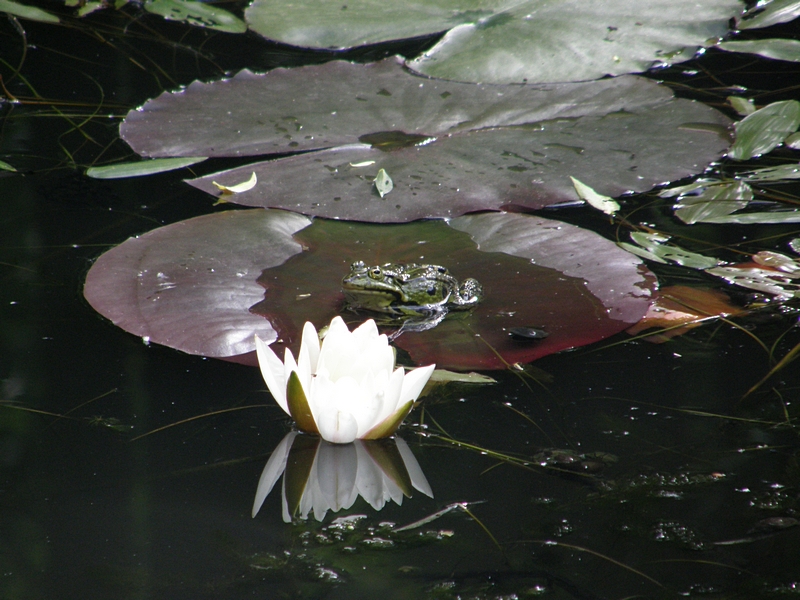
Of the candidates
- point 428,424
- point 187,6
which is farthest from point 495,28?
point 428,424

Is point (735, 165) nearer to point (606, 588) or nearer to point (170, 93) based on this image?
point (606, 588)

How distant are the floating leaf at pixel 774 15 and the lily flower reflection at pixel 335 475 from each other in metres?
3.71

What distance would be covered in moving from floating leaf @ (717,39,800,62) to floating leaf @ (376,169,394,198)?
2.18 metres

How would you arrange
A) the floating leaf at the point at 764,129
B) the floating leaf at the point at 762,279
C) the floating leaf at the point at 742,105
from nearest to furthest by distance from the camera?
the floating leaf at the point at 762,279
the floating leaf at the point at 764,129
the floating leaf at the point at 742,105

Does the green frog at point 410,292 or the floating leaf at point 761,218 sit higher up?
the floating leaf at point 761,218

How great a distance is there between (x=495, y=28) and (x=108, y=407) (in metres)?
3.03

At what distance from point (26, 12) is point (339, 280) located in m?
3.31

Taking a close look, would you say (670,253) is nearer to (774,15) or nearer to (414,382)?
(414,382)

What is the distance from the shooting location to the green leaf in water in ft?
9.56

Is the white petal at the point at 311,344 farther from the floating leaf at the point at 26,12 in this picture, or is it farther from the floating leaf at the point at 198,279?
the floating leaf at the point at 26,12

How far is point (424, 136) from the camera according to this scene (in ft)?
10.3

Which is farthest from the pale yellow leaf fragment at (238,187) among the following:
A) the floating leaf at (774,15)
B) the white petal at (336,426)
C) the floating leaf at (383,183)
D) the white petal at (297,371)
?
the floating leaf at (774,15)

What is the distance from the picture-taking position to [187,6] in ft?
15.7

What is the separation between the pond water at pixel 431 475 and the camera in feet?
4.45
